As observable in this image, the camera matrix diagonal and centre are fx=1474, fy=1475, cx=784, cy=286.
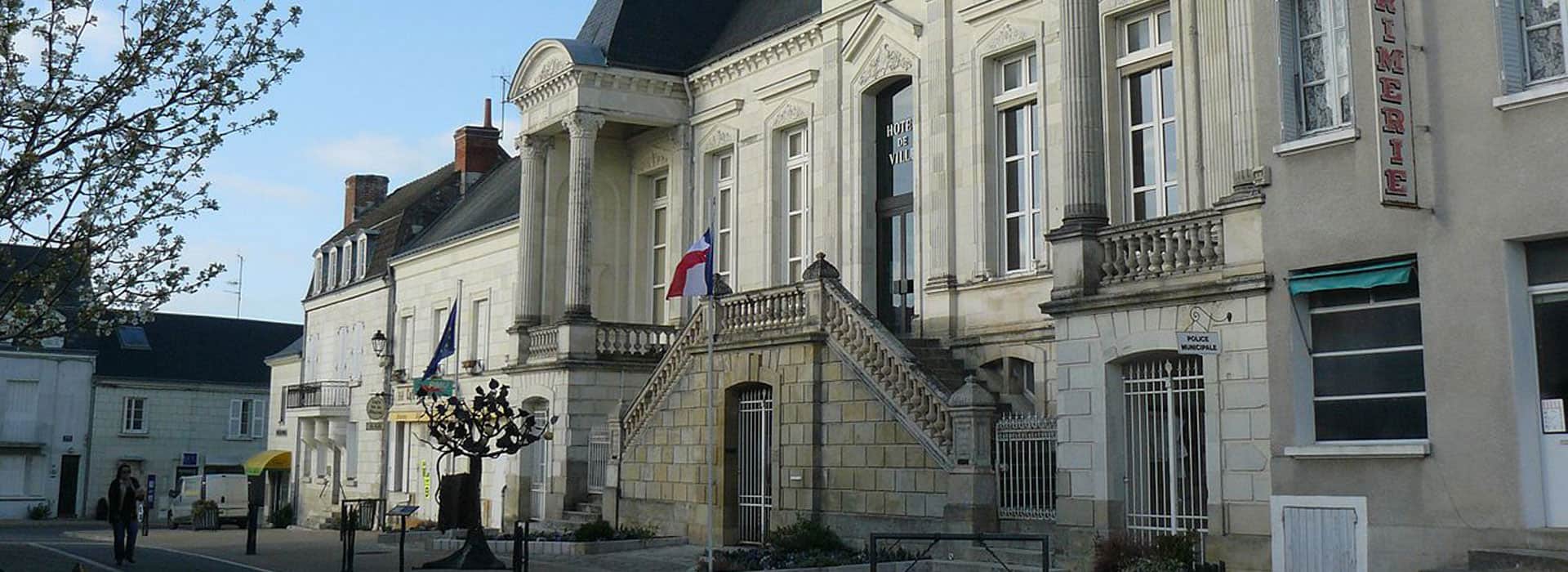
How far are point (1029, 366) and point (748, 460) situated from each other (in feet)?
14.7

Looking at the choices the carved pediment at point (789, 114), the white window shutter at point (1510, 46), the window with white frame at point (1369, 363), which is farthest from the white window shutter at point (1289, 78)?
the carved pediment at point (789, 114)

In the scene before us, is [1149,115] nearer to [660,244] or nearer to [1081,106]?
[1081,106]

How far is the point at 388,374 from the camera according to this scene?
1531 inches

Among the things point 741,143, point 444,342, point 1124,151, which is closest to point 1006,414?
point 1124,151

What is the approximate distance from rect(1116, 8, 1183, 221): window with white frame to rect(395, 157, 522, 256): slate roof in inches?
661

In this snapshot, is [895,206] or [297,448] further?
[297,448]

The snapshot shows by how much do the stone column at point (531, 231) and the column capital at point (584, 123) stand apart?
86.3 inches

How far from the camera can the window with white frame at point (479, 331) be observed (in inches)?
1347

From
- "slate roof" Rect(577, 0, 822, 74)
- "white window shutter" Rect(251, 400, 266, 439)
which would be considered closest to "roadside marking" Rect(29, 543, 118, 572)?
"slate roof" Rect(577, 0, 822, 74)

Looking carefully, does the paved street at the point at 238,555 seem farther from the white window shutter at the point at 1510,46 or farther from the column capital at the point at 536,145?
the white window shutter at the point at 1510,46

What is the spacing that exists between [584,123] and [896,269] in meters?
7.74

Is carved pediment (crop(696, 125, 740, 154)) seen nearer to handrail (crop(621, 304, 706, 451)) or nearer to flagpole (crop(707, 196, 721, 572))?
handrail (crop(621, 304, 706, 451))

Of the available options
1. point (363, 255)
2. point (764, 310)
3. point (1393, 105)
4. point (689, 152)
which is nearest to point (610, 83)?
point (689, 152)

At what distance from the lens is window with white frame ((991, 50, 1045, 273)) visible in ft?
69.5
